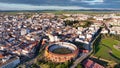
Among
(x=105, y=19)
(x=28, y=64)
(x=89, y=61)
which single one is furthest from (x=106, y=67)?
(x=105, y=19)

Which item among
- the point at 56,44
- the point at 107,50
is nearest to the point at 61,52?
the point at 56,44

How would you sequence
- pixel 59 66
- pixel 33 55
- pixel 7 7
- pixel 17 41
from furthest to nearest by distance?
pixel 7 7, pixel 17 41, pixel 33 55, pixel 59 66

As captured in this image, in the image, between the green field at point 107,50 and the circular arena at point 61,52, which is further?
the green field at point 107,50

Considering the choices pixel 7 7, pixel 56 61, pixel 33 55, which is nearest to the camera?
pixel 56 61

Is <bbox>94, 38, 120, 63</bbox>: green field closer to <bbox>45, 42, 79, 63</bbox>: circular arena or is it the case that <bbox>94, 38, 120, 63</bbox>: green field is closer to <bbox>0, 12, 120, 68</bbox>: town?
<bbox>0, 12, 120, 68</bbox>: town

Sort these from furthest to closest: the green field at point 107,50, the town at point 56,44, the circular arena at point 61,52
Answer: the green field at point 107,50 → the circular arena at point 61,52 → the town at point 56,44

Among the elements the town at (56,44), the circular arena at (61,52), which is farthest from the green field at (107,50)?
the circular arena at (61,52)

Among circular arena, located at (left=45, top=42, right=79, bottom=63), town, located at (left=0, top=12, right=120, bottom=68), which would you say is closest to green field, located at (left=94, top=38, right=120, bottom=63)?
town, located at (left=0, top=12, right=120, bottom=68)

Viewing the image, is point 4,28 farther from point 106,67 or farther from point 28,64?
point 106,67

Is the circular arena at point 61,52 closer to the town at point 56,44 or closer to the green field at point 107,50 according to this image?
Result: the town at point 56,44
